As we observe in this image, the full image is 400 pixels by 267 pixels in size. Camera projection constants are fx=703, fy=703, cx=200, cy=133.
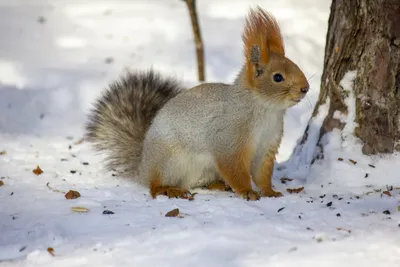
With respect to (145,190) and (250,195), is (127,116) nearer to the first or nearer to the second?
(145,190)

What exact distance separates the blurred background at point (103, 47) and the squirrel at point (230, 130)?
1463 mm

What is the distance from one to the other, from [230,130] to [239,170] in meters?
0.19

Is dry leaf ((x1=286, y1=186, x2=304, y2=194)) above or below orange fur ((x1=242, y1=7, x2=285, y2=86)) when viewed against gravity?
below

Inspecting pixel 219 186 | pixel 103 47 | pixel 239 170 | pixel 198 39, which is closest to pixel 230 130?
pixel 239 170

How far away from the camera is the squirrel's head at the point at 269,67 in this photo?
10.1ft

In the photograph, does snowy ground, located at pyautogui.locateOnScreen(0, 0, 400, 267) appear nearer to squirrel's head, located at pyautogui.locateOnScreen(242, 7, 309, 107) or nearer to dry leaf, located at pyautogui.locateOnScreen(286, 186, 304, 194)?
dry leaf, located at pyautogui.locateOnScreen(286, 186, 304, 194)

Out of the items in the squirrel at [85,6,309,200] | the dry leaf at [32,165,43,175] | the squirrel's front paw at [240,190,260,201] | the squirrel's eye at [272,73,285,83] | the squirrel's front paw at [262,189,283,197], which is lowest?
the squirrel's front paw at [262,189,283,197]

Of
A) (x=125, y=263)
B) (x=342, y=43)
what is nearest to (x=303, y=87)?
(x=342, y=43)

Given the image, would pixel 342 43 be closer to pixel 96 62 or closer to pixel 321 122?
pixel 321 122

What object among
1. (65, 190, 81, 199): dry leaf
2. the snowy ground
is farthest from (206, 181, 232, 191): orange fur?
(65, 190, 81, 199): dry leaf

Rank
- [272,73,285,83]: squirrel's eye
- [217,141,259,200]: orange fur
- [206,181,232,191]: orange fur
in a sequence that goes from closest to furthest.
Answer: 1. [272,73,285,83]: squirrel's eye
2. [217,141,259,200]: orange fur
3. [206,181,232,191]: orange fur

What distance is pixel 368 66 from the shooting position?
3332 millimetres

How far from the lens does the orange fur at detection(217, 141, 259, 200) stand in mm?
3234

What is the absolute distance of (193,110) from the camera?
11.1ft
